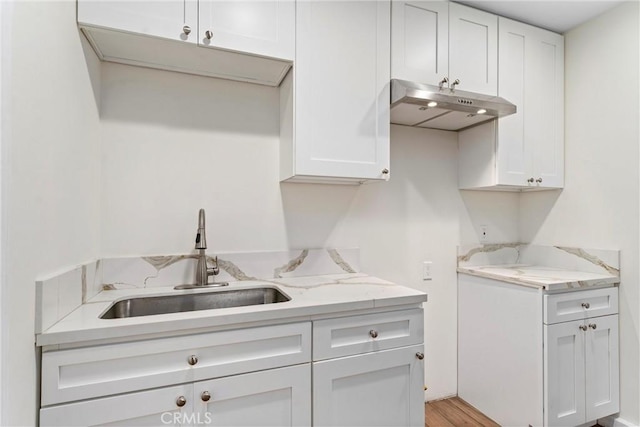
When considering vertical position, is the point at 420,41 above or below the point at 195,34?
above

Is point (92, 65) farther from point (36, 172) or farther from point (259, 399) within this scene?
point (259, 399)

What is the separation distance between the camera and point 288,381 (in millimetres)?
1205

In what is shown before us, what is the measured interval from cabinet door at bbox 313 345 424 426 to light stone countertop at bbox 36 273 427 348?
8.0 inches

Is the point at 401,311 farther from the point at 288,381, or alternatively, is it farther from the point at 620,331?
the point at 620,331

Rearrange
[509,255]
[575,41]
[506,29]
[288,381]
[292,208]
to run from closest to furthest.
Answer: [288,381] < [292,208] < [506,29] < [575,41] < [509,255]

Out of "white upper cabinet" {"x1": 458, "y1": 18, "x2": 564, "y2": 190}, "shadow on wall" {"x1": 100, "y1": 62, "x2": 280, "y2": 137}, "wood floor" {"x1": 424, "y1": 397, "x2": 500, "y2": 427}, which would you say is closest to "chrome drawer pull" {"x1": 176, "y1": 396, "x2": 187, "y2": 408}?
"shadow on wall" {"x1": 100, "y1": 62, "x2": 280, "y2": 137}

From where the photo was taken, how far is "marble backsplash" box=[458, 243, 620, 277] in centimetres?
195

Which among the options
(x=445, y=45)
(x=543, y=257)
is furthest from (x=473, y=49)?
(x=543, y=257)

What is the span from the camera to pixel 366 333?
1.34 m

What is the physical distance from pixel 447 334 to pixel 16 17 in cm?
246

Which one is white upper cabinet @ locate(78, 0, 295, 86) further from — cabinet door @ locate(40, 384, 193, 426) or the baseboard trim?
the baseboard trim

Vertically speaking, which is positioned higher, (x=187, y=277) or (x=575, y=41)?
(x=575, y=41)

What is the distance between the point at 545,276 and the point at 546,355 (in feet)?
1.38

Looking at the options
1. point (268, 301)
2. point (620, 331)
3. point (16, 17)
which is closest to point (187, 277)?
point (268, 301)
